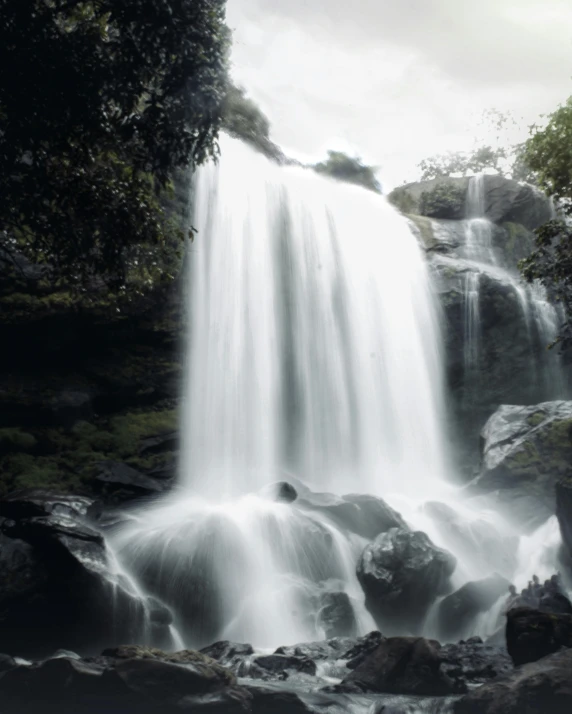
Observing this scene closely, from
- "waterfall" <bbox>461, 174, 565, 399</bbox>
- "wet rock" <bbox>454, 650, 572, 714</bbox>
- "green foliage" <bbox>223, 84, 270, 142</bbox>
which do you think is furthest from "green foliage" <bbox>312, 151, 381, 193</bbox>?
"wet rock" <bbox>454, 650, 572, 714</bbox>

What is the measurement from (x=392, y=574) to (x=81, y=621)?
19.9ft

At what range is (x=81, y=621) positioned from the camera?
38.2ft

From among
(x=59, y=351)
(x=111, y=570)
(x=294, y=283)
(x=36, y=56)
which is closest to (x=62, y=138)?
(x=36, y=56)

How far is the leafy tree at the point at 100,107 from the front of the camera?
28.9ft

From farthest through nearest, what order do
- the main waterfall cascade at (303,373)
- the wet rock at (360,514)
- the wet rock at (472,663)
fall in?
1. the main waterfall cascade at (303,373)
2. the wet rock at (360,514)
3. the wet rock at (472,663)

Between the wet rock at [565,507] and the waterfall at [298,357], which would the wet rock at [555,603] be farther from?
the waterfall at [298,357]

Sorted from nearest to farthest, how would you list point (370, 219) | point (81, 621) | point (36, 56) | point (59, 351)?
point (36, 56)
point (81, 621)
point (59, 351)
point (370, 219)

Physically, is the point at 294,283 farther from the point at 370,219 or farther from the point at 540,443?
the point at 540,443

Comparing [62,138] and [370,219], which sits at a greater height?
[370,219]

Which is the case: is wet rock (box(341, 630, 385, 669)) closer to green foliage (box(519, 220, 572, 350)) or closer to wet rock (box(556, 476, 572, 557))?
wet rock (box(556, 476, 572, 557))

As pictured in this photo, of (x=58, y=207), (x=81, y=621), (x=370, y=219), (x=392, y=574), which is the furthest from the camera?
(x=370, y=219)

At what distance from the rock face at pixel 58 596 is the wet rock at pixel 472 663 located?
16.6ft

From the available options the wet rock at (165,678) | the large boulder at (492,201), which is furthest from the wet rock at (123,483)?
the large boulder at (492,201)

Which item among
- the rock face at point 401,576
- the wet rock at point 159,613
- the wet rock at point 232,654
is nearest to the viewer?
the wet rock at point 232,654
